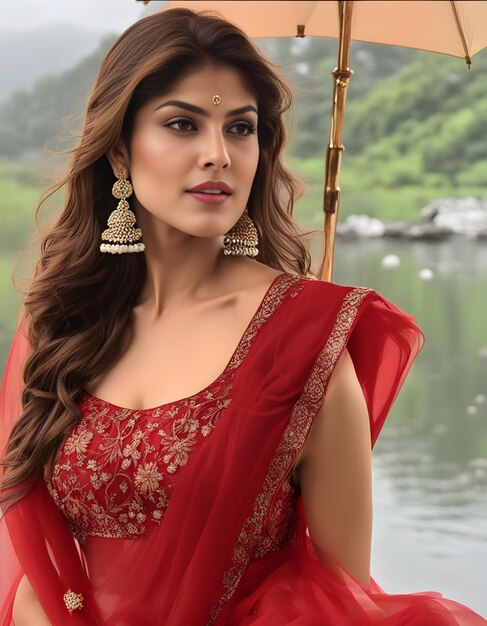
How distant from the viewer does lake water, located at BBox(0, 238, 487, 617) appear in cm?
400

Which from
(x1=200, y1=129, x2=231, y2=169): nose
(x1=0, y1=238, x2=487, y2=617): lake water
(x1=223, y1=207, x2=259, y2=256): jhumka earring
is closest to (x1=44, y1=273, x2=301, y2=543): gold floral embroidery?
(x1=223, y1=207, x2=259, y2=256): jhumka earring

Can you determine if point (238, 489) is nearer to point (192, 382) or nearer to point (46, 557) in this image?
point (192, 382)

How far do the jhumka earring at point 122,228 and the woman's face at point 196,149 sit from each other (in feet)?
0.35

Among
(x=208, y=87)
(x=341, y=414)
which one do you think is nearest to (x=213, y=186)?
(x=208, y=87)

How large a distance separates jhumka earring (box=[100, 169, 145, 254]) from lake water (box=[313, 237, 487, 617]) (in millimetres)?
2359

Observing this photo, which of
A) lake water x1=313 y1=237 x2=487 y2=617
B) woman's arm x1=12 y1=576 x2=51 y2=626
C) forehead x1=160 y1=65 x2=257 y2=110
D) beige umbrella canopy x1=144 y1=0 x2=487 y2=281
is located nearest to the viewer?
forehead x1=160 y1=65 x2=257 y2=110

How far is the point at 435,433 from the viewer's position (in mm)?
4660

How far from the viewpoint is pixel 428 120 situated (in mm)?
5027

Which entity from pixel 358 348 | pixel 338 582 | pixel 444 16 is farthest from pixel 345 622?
pixel 444 16

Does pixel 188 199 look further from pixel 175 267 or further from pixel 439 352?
pixel 439 352

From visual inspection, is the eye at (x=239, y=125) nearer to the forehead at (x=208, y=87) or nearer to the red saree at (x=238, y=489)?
the forehead at (x=208, y=87)

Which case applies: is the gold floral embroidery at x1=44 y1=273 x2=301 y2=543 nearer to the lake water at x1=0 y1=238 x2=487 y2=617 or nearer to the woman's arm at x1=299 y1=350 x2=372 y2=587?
the woman's arm at x1=299 y1=350 x2=372 y2=587

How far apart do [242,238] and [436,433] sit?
3.02m

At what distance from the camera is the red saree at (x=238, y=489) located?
5.24ft
